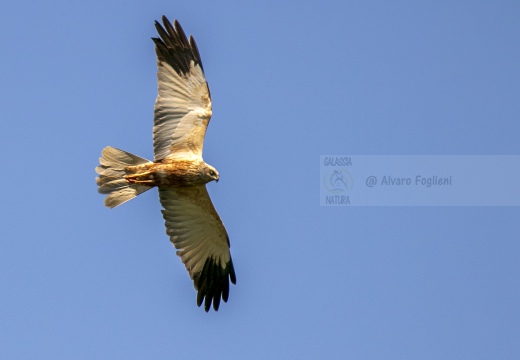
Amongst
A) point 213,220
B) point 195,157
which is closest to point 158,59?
point 195,157

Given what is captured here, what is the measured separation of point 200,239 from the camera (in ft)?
46.0

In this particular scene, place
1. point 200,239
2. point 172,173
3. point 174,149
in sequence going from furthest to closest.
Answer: point 200,239, point 174,149, point 172,173

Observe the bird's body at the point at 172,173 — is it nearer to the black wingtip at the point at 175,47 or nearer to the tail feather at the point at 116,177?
the tail feather at the point at 116,177

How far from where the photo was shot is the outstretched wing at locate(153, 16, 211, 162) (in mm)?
13211

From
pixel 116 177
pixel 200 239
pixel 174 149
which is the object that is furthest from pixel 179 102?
pixel 200 239

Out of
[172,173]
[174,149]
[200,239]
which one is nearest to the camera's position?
[172,173]

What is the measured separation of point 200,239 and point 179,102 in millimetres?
1974

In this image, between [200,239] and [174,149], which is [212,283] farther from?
[174,149]

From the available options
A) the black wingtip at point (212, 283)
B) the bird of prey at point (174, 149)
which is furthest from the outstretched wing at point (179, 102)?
the black wingtip at point (212, 283)

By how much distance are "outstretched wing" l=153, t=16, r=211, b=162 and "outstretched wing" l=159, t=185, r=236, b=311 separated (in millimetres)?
599

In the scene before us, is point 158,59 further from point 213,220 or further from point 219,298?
point 219,298

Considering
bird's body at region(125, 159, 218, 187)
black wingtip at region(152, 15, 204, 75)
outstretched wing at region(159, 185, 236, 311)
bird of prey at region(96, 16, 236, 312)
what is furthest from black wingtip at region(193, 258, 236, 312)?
black wingtip at region(152, 15, 204, 75)

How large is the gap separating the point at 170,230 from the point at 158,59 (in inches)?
89.9

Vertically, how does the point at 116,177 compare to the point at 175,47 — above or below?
below
